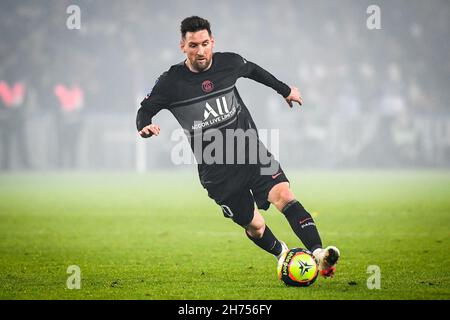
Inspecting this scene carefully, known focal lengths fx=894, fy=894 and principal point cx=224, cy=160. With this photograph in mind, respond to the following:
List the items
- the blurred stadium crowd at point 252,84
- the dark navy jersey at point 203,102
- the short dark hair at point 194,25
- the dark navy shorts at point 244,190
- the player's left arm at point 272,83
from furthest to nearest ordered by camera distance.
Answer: the blurred stadium crowd at point 252,84 < the player's left arm at point 272,83 < the dark navy shorts at point 244,190 < the dark navy jersey at point 203,102 < the short dark hair at point 194,25

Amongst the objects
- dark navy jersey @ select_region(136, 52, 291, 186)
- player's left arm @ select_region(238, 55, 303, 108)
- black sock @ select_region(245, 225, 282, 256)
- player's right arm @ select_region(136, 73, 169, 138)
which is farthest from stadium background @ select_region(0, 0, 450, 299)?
player's left arm @ select_region(238, 55, 303, 108)

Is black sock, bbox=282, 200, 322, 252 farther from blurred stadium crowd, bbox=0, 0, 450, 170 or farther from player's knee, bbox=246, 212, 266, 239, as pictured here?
blurred stadium crowd, bbox=0, 0, 450, 170

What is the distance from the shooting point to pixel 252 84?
3641 centimetres

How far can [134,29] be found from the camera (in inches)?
1673

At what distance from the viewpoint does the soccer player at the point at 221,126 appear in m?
7.69

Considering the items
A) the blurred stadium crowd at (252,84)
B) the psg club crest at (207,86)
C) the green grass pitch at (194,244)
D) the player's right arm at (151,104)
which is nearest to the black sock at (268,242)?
the green grass pitch at (194,244)

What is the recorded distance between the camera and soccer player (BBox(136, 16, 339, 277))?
769cm

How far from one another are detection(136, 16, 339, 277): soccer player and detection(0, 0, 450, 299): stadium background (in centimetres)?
63

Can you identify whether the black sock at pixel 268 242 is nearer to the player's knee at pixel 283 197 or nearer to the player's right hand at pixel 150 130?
the player's knee at pixel 283 197

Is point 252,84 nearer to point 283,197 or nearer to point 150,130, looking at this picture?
point 283,197

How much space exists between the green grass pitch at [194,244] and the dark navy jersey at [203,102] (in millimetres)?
1216

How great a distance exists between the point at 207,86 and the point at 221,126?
0.37 m

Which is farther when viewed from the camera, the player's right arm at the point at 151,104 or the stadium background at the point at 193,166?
the stadium background at the point at 193,166
